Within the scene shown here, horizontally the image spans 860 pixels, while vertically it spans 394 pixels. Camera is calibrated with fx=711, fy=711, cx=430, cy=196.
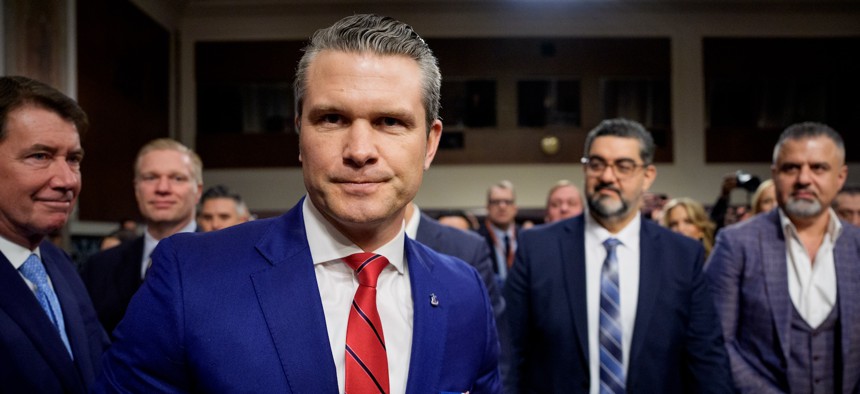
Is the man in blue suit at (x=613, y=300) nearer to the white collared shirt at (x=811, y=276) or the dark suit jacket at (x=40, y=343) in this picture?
the white collared shirt at (x=811, y=276)

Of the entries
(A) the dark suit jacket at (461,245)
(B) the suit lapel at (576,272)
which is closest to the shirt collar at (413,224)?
(A) the dark suit jacket at (461,245)

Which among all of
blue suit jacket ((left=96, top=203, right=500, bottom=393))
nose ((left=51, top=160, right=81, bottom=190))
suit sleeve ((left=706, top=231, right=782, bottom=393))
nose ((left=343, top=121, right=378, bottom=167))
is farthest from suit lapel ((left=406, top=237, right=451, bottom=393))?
suit sleeve ((left=706, top=231, right=782, bottom=393))

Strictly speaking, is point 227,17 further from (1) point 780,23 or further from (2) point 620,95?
(1) point 780,23

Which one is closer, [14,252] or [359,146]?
[359,146]

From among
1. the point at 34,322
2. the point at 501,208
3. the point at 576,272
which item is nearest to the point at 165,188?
the point at 34,322

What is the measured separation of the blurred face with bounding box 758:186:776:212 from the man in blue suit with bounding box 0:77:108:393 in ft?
12.0

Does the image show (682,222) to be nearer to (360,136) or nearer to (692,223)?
(692,223)

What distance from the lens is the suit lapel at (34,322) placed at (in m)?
1.59

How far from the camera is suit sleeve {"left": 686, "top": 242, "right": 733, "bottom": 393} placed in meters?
2.43

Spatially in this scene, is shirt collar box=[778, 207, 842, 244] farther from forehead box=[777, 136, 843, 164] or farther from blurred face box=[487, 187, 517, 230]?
blurred face box=[487, 187, 517, 230]

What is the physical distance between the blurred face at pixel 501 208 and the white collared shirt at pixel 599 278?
3.43 metres

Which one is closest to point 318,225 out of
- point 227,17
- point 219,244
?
point 219,244

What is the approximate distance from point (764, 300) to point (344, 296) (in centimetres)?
200

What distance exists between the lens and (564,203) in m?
5.33
